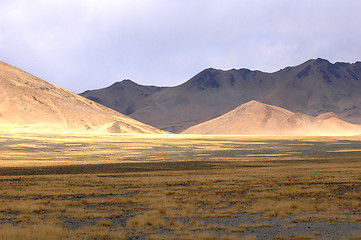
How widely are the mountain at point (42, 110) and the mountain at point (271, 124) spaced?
33.1 m

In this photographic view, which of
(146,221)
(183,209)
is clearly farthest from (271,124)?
(146,221)

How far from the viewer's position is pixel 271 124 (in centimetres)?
17638

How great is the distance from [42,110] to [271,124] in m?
91.9

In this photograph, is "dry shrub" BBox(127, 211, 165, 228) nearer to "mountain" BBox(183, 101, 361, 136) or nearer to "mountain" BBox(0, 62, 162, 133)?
"mountain" BBox(0, 62, 162, 133)

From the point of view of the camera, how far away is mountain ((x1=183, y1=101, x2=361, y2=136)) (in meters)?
170

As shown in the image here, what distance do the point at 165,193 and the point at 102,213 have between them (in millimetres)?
5918

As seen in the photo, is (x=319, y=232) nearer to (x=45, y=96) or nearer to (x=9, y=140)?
(x=9, y=140)

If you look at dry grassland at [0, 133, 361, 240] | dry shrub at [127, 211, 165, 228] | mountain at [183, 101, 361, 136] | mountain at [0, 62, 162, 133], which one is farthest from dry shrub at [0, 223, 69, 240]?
mountain at [183, 101, 361, 136]

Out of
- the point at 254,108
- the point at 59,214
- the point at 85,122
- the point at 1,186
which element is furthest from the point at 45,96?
the point at 59,214

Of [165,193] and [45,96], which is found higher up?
[45,96]

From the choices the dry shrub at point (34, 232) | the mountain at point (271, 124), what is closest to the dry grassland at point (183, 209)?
the dry shrub at point (34, 232)

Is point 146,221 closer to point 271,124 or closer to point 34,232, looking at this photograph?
point 34,232

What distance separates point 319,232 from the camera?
13.4 meters

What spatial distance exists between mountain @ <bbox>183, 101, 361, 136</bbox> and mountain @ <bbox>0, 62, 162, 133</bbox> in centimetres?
3314
